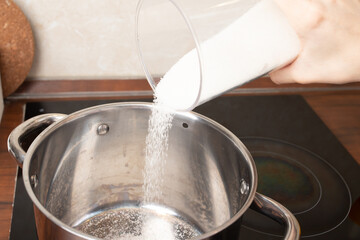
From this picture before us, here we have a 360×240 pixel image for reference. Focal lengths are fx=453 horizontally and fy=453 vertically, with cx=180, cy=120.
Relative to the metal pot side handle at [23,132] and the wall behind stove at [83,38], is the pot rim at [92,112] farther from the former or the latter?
the wall behind stove at [83,38]

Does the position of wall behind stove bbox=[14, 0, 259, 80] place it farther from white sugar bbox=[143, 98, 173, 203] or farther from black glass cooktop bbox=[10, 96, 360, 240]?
white sugar bbox=[143, 98, 173, 203]

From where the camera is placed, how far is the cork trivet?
0.89 m

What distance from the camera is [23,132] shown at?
2.11 ft

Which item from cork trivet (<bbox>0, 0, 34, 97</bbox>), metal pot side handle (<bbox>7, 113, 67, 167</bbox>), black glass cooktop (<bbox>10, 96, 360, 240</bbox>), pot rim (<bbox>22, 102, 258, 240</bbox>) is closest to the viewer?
pot rim (<bbox>22, 102, 258, 240</bbox>)

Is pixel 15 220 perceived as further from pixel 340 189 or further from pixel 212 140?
pixel 340 189

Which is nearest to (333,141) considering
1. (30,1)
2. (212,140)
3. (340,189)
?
(340,189)

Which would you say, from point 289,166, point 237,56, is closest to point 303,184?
point 289,166

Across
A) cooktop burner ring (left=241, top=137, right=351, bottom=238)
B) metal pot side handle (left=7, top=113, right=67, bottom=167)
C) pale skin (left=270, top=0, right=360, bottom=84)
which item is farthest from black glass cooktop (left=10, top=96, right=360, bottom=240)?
pale skin (left=270, top=0, right=360, bottom=84)

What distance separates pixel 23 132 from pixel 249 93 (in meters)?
0.57

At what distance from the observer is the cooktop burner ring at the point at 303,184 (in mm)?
732

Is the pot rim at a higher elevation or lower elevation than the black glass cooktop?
higher

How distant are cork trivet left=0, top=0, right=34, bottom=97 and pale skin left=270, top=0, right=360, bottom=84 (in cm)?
53

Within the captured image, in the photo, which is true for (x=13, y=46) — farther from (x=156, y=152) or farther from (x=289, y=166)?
(x=289, y=166)

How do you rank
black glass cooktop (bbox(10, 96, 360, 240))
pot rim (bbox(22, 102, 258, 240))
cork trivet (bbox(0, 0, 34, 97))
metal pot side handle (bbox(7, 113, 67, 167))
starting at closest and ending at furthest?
1. pot rim (bbox(22, 102, 258, 240))
2. metal pot side handle (bbox(7, 113, 67, 167))
3. black glass cooktop (bbox(10, 96, 360, 240))
4. cork trivet (bbox(0, 0, 34, 97))
